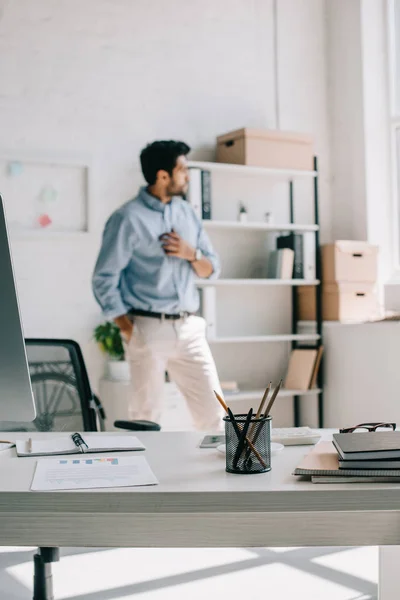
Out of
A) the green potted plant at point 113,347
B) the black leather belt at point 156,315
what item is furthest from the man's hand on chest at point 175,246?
the green potted plant at point 113,347

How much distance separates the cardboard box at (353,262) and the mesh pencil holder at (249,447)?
3191mm

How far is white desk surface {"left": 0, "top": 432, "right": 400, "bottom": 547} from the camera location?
1.02 meters

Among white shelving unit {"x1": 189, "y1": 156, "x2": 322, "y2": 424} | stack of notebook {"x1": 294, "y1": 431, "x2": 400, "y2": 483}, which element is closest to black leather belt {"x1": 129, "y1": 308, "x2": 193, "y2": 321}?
white shelving unit {"x1": 189, "y1": 156, "x2": 322, "y2": 424}

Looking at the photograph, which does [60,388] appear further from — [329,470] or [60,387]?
[329,470]

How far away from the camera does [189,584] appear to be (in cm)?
233

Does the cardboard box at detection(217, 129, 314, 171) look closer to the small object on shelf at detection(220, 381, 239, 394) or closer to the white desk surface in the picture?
the small object on shelf at detection(220, 381, 239, 394)

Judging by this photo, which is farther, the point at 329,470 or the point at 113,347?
the point at 113,347

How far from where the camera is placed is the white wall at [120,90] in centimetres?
404

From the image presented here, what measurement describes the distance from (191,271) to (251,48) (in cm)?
197

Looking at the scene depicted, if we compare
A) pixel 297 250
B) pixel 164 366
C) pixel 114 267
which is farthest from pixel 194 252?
pixel 297 250

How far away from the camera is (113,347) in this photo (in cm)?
390

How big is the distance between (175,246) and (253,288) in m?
1.42

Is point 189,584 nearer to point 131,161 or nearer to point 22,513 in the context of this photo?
point 22,513

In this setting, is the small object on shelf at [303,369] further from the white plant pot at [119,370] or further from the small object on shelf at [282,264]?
the white plant pot at [119,370]
